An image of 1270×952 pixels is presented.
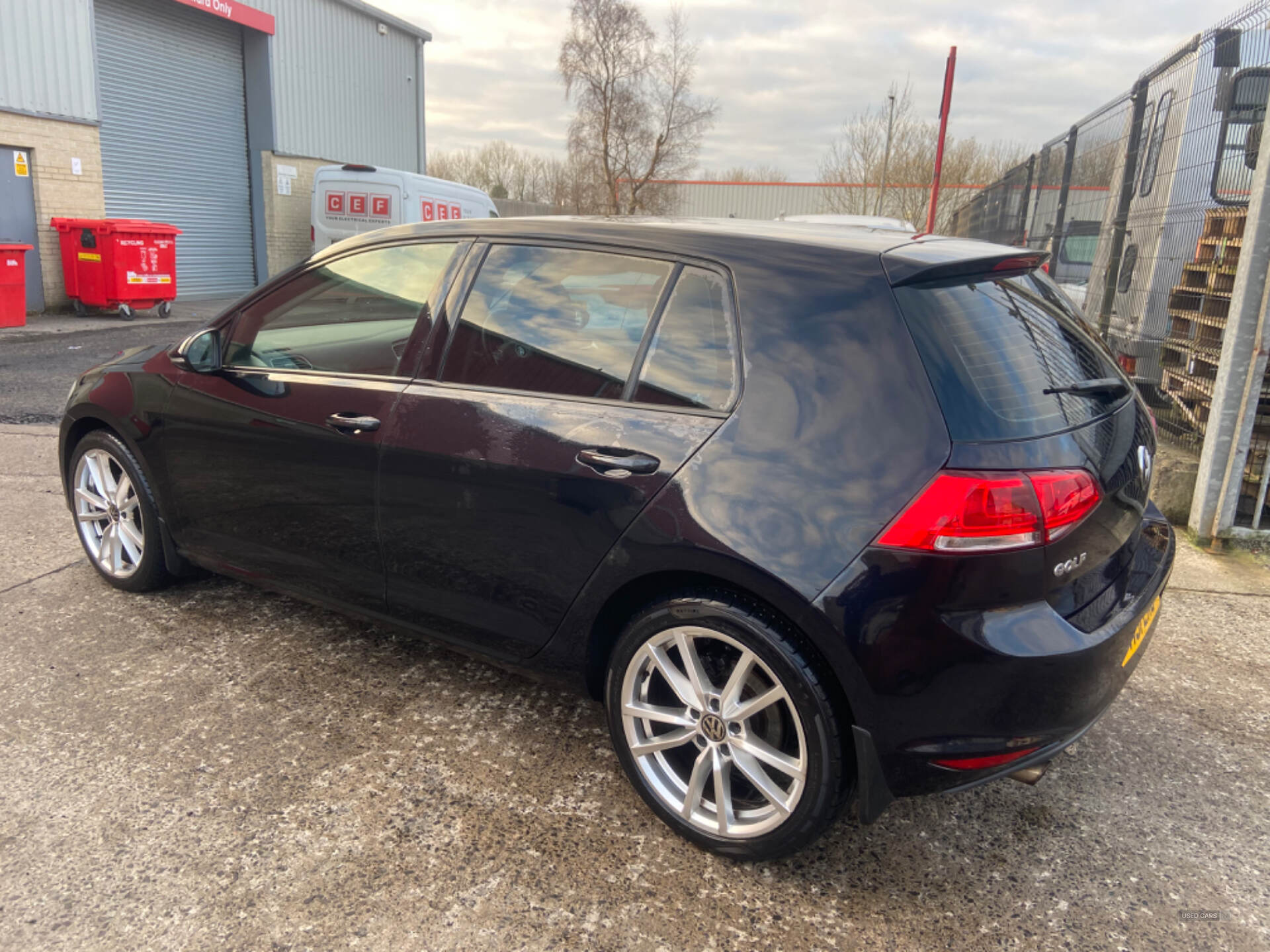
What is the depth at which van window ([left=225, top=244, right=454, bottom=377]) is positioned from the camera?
2.91m

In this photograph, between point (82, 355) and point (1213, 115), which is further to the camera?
point (82, 355)

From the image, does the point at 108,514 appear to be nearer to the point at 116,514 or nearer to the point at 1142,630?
the point at 116,514

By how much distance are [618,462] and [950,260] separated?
0.97 m

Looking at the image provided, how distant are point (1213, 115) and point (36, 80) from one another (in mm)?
15246

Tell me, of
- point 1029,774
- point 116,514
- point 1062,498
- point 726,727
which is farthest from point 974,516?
point 116,514

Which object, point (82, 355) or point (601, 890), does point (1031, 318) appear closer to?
point (601, 890)

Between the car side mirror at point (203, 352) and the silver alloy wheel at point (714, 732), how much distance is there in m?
2.00

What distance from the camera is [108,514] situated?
3.77 m

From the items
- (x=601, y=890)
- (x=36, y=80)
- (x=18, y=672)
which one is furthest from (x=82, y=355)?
(x=601, y=890)

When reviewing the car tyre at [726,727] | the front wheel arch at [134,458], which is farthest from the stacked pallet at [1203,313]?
the front wheel arch at [134,458]

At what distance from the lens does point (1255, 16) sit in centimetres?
468

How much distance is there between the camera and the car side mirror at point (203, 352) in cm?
329

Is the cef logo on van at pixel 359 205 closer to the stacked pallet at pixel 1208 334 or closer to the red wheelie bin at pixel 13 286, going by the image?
the red wheelie bin at pixel 13 286

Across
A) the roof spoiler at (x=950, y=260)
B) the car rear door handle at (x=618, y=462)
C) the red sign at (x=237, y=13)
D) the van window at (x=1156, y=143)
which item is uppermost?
the red sign at (x=237, y=13)
